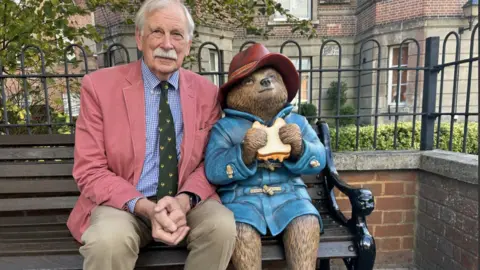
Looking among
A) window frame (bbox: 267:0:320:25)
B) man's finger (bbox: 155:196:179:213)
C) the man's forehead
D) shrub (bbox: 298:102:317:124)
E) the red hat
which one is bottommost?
man's finger (bbox: 155:196:179:213)

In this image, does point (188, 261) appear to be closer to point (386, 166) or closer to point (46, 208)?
point (46, 208)

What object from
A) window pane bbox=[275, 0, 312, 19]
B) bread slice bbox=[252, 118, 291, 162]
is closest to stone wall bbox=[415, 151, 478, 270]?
bread slice bbox=[252, 118, 291, 162]

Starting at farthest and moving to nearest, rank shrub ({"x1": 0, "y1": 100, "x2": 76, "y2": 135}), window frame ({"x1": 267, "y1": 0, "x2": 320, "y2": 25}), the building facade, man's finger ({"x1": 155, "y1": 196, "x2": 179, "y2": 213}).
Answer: window frame ({"x1": 267, "y1": 0, "x2": 320, "y2": 25}) < the building facade < shrub ({"x1": 0, "y1": 100, "x2": 76, "y2": 135}) < man's finger ({"x1": 155, "y1": 196, "x2": 179, "y2": 213})

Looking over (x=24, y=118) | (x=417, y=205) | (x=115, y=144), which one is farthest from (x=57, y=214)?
(x=417, y=205)

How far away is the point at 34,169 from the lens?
96.5 inches

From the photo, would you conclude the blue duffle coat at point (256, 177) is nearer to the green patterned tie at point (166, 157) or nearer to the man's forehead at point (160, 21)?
the green patterned tie at point (166, 157)

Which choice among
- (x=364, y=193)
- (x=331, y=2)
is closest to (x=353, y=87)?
(x=331, y=2)

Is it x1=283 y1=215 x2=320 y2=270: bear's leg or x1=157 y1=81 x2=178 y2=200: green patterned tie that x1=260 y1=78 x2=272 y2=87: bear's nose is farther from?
x1=283 y1=215 x2=320 y2=270: bear's leg

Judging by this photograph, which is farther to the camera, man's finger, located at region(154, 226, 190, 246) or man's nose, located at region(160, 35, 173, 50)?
man's nose, located at region(160, 35, 173, 50)

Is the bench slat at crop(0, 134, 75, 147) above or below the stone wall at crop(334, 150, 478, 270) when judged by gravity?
above

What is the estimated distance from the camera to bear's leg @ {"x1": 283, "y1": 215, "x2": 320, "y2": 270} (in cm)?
174

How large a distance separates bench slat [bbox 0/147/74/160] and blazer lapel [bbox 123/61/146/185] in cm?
92

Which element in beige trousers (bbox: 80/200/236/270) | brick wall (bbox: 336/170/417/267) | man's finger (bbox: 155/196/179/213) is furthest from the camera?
brick wall (bbox: 336/170/417/267)

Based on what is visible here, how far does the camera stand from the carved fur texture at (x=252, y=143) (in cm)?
178
